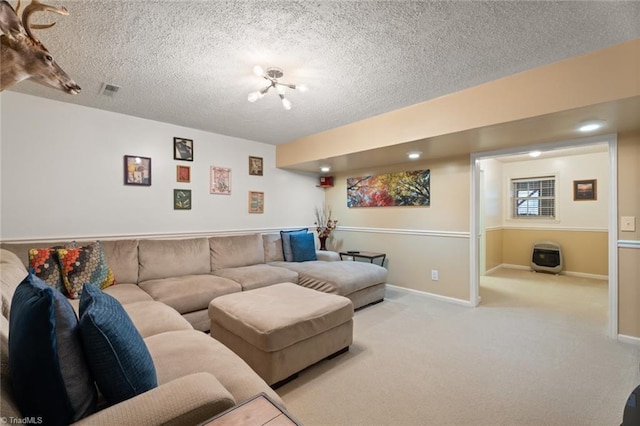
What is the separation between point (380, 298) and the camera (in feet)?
11.8

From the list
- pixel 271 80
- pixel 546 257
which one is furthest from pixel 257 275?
pixel 546 257

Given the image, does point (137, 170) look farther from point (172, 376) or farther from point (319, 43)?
point (172, 376)

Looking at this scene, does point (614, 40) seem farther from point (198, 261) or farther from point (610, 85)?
point (198, 261)

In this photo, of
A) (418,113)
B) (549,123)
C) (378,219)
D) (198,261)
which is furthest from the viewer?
(378,219)

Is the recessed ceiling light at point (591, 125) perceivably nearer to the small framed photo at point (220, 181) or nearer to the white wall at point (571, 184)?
the white wall at point (571, 184)

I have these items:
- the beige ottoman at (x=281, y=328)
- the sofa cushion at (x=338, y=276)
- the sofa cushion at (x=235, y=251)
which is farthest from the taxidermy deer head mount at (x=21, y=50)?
the sofa cushion at (x=338, y=276)

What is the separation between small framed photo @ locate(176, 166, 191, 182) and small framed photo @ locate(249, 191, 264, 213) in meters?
0.92

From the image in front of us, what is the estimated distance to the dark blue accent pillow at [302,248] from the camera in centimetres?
400

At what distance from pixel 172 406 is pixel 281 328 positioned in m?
0.98

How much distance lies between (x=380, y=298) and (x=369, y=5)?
3099 millimetres


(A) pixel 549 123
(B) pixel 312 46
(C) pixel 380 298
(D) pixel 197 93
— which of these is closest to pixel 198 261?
(D) pixel 197 93

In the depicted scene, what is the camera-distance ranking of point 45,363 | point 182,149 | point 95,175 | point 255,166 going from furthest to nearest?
point 255,166 → point 182,149 → point 95,175 → point 45,363

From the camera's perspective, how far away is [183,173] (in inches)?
140

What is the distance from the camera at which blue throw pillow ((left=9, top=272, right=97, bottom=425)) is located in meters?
0.77
